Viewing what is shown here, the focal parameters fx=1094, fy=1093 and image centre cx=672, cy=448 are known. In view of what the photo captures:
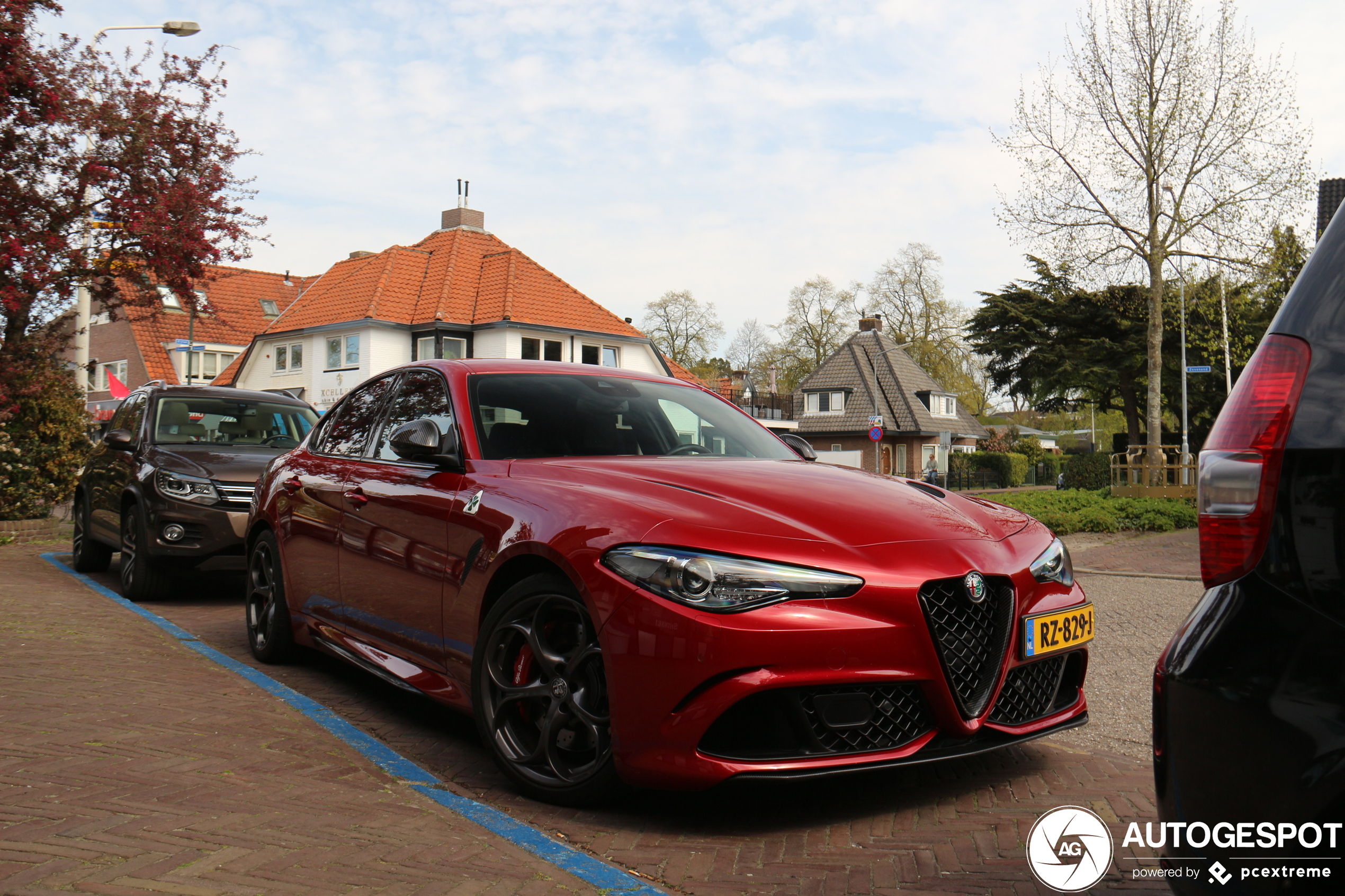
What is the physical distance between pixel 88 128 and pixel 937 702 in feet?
44.4

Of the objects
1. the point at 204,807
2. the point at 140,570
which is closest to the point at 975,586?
the point at 204,807

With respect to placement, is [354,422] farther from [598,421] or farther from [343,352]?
[343,352]

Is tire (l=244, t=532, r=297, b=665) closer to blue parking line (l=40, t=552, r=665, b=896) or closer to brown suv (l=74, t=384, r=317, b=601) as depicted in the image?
blue parking line (l=40, t=552, r=665, b=896)

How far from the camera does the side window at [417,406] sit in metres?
4.63

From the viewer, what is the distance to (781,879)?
2988 mm

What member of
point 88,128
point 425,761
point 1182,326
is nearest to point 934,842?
point 425,761

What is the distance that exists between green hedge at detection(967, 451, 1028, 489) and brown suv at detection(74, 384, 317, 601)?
173 ft

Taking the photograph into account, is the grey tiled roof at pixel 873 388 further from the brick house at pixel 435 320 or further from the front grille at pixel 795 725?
the front grille at pixel 795 725

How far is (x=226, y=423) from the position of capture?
9211 mm

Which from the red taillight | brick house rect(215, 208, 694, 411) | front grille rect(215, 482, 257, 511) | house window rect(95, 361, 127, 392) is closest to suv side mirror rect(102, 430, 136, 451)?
front grille rect(215, 482, 257, 511)

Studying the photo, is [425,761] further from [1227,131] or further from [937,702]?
[1227,131]

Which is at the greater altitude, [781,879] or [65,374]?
[65,374]

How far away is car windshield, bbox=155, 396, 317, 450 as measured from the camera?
902 cm

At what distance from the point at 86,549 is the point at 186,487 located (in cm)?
275
